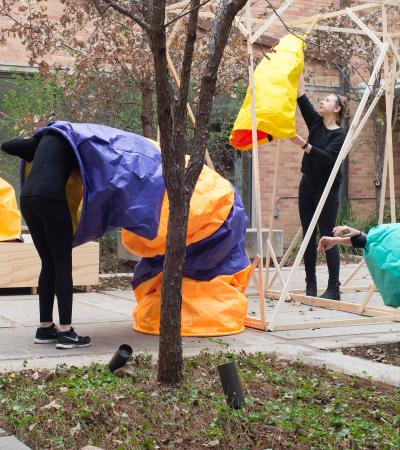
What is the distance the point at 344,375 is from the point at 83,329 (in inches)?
106

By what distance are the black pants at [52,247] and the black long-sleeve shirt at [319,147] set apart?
120 inches

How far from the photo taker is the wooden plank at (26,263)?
31.5ft

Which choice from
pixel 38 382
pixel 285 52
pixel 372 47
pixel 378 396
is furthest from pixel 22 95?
pixel 378 396

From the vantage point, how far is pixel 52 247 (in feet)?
21.3

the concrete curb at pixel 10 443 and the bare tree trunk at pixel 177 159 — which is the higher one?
the bare tree trunk at pixel 177 159

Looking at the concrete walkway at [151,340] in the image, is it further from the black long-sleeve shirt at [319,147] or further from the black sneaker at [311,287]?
the black long-sleeve shirt at [319,147]

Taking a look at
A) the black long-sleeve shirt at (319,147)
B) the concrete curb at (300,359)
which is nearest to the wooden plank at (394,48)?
the black long-sleeve shirt at (319,147)

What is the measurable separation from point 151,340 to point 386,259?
9.39 ft

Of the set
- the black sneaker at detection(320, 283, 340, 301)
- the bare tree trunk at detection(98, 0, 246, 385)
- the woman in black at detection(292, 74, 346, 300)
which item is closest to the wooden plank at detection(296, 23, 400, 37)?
the woman in black at detection(292, 74, 346, 300)

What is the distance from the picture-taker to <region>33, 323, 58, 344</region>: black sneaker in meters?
6.81

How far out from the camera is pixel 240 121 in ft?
26.9

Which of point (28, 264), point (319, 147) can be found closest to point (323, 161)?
point (319, 147)

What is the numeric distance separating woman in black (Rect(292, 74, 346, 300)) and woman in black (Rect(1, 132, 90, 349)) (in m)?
2.95

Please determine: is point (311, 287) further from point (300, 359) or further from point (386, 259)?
point (386, 259)
